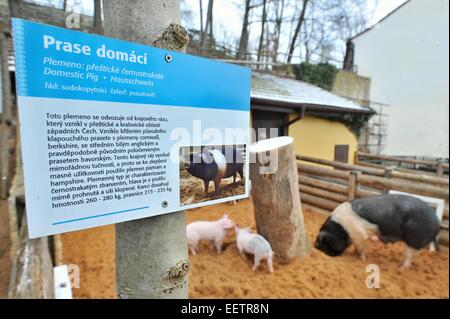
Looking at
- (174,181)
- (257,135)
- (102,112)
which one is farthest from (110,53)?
(257,135)

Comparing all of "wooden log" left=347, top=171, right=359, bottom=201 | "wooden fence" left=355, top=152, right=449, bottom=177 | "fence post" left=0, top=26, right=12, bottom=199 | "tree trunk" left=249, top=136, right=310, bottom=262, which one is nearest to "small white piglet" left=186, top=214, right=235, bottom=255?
"tree trunk" left=249, top=136, right=310, bottom=262

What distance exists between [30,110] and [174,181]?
23 cm

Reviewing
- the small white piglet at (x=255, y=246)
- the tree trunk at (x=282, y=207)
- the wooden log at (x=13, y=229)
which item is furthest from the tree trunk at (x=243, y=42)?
the wooden log at (x=13, y=229)

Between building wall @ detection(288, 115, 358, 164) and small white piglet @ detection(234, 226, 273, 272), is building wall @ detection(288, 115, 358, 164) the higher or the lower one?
the higher one

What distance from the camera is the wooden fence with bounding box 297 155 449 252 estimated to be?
1.86m

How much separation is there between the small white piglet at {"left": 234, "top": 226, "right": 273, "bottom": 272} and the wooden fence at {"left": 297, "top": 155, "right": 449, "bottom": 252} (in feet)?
1.52

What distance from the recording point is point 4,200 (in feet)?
6.79

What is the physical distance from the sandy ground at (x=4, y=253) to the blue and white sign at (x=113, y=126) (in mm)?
1178

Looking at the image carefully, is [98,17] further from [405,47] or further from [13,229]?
[13,229]

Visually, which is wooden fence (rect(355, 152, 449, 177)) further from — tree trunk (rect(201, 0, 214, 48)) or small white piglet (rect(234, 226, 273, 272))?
tree trunk (rect(201, 0, 214, 48))

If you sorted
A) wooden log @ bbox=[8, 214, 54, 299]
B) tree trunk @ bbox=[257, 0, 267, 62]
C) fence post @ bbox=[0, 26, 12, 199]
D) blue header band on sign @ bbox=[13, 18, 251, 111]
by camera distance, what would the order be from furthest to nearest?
fence post @ bbox=[0, 26, 12, 199]
wooden log @ bbox=[8, 214, 54, 299]
tree trunk @ bbox=[257, 0, 267, 62]
blue header band on sign @ bbox=[13, 18, 251, 111]

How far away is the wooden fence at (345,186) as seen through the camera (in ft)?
6.10

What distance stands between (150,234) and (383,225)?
173cm
